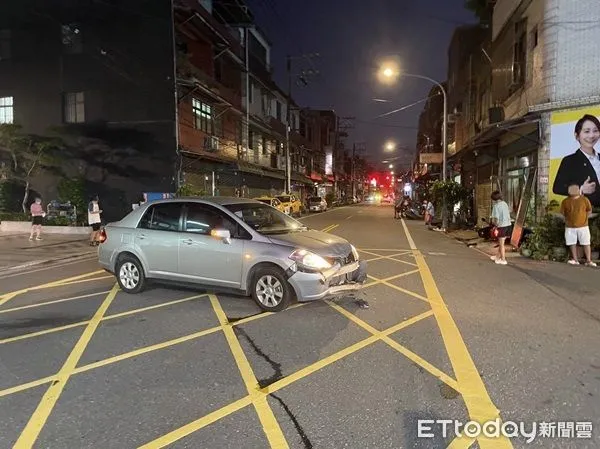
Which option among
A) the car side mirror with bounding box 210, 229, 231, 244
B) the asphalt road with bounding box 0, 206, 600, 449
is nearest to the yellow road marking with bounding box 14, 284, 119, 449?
the asphalt road with bounding box 0, 206, 600, 449

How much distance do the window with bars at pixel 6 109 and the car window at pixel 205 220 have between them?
80.1 feet

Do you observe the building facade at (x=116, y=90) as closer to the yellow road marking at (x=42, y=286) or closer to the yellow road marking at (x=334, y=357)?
the yellow road marking at (x=42, y=286)

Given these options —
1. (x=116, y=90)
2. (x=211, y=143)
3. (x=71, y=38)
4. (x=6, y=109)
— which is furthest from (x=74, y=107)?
(x=211, y=143)

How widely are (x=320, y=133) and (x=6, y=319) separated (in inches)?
2674

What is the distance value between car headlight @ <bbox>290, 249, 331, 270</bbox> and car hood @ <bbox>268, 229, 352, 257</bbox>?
7 centimetres

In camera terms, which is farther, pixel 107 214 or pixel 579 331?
pixel 107 214

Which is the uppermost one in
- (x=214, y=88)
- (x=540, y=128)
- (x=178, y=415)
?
(x=214, y=88)

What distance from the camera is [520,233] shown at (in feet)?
45.0

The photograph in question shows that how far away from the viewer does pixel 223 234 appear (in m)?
6.71

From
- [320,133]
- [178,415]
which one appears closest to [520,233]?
[178,415]

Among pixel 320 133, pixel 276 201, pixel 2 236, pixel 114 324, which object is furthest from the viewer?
pixel 320 133

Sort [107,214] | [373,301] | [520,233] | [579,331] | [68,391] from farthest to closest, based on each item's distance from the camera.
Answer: [107,214], [520,233], [373,301], [579,331], [68,391]

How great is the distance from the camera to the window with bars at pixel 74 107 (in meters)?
25.7

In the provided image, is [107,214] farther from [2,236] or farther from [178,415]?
[178,415]
